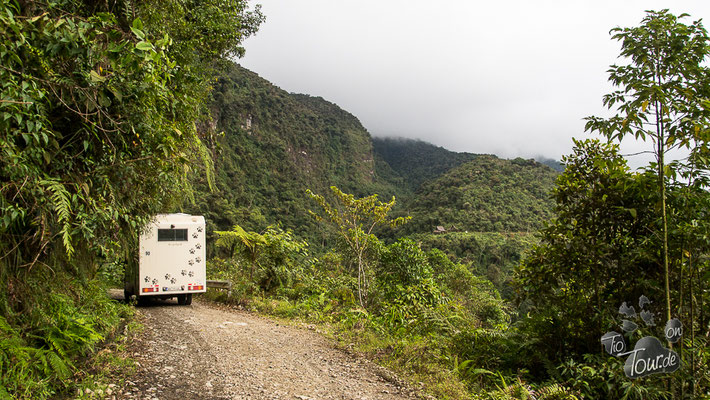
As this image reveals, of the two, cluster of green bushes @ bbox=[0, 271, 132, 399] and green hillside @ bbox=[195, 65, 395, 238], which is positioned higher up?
green hillside @ bbox=[195, 65, 395, 238]

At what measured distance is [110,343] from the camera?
16.6 feet

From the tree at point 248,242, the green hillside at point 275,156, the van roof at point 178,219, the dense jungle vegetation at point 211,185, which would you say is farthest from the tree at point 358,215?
the green hillside at point 275,156

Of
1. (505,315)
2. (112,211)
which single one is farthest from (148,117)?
(505,315)

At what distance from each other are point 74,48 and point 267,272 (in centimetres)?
916

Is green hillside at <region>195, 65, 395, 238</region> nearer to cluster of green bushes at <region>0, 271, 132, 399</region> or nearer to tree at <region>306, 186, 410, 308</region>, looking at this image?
tree at <region>306, 186, 410, 308</region>

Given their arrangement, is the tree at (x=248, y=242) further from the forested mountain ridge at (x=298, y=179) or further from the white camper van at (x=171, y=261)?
the forested mountain ridge at (x=298, y=179)

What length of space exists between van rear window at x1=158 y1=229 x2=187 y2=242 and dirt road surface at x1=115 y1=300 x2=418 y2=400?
3498 millimetres

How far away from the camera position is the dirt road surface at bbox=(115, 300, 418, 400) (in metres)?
4.18

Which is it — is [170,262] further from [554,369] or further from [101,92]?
[554,369]

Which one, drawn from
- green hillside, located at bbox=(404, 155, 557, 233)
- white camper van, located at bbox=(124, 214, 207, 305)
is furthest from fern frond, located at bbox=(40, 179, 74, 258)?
green hillside, located at bbox=(404, 155, 557, 233)

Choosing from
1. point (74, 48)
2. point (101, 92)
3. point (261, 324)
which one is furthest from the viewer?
point (261, 324)

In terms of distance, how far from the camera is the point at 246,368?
16.1 ft

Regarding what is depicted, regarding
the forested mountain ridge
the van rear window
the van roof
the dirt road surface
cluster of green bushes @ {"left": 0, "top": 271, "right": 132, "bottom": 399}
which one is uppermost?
the forested mountain ridge

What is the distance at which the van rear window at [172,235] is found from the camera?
1045 centimetres
